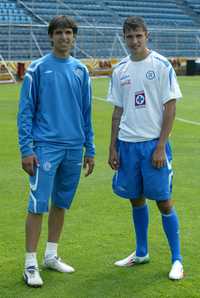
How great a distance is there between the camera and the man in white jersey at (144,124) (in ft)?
15.3

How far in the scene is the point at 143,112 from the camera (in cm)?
473

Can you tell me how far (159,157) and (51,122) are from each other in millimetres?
798

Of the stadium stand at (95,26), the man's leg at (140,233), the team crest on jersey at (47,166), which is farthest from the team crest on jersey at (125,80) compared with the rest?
the stadium stand at (95,26)

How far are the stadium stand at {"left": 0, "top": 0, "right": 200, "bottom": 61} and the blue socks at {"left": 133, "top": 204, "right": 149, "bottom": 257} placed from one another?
76.0ft

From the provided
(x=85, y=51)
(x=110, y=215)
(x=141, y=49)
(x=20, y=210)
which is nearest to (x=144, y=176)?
(x=141, y=49)

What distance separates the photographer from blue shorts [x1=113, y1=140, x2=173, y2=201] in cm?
471

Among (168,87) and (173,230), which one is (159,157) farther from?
(173,230)

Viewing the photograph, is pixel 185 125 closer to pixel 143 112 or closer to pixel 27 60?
pixel 143 112

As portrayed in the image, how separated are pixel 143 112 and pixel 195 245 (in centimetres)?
147

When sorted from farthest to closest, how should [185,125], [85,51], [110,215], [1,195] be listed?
[85,51]
[185,125]
[1,195]
[110,215]

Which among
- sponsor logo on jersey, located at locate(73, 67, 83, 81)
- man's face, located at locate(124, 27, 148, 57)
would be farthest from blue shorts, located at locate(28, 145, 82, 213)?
man's face, located at locate(124, 27, 148, 57)

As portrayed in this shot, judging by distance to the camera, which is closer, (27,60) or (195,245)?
(195,245)

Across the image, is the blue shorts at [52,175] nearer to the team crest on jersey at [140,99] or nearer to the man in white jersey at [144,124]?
the man in white jersey at [144,124]

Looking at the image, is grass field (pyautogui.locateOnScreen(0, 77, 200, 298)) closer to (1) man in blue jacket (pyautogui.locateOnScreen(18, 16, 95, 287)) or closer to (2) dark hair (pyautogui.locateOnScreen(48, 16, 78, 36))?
(1) man in blue jacket (pyautogui.locateOnScreen(18, 16, 95, 287))
